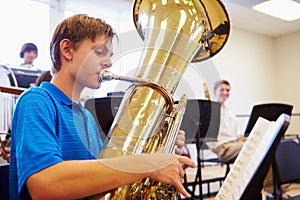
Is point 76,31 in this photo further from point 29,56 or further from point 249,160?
point 29,56

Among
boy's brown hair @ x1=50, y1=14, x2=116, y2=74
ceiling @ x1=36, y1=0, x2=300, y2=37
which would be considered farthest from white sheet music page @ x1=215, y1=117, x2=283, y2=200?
ceiling @ x1=36, y1=0, x2=300, y2=37

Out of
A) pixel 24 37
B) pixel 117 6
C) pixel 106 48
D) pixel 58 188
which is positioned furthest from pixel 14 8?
pixel 58 188

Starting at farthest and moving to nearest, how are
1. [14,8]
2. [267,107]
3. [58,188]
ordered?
[14,8] → [267,107] → [58,188]

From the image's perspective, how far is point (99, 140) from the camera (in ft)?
2.68

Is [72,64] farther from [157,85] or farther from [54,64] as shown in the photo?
[157,85]

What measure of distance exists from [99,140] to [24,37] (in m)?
2.44

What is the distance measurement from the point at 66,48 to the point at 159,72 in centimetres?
22

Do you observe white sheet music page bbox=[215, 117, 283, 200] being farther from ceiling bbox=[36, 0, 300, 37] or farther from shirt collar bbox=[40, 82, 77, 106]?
ceiling bbox=[36, 0, 300, 37]

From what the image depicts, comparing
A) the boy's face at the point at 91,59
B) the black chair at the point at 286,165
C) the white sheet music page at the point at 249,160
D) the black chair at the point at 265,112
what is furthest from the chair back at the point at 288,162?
the boy's face at the point at 91,59

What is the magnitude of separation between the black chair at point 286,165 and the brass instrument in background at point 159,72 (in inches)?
48.1

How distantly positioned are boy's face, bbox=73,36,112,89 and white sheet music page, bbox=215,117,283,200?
0.38 m

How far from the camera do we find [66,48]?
713 mm

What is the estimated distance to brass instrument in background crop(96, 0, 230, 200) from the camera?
1.99 feet

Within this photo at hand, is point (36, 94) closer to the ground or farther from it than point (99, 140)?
farther from it
